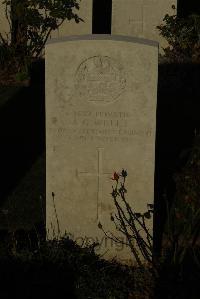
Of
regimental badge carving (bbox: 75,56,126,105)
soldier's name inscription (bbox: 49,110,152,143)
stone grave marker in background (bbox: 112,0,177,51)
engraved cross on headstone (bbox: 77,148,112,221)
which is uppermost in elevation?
stone grave marker in background (bbox: 112,0,177,51)

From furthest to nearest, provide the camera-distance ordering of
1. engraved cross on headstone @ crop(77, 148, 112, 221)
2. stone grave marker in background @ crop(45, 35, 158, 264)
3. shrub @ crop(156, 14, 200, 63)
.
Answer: shrub @ crop(156, 14, 200, 63) < engraved cross on headstone @ crop(77, 148, 112, 221) < stone grave marker in background @ crop(45, 35, 158, 264)

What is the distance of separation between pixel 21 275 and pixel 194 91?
534 cm

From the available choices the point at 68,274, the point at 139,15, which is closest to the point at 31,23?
the point at 139,15

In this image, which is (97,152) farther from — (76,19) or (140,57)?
(76,19)

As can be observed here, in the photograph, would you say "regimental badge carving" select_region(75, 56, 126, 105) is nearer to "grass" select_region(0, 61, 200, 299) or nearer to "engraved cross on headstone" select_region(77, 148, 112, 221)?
"engraved cross on headstone" select_region(77, 148, 112, 221)

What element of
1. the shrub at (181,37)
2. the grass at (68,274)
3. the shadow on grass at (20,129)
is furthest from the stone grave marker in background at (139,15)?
the grass at (68,274)

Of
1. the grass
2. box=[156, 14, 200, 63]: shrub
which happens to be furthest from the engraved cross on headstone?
box=[156, 14, 200, 63]: shrub

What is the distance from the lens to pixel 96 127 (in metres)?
5.14

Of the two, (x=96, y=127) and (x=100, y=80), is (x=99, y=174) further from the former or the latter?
(x=100, y=80)

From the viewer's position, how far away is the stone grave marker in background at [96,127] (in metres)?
5.00

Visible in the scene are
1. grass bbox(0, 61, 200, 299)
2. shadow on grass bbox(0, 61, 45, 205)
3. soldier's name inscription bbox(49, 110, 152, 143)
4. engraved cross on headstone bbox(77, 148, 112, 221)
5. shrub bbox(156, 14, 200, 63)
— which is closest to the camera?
grass bbox(0, 61, 200, 299)

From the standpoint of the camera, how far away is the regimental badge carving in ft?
16.4

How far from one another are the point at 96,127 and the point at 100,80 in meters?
0.33

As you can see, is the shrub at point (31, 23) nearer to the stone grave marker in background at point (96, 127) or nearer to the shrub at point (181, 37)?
the shrub at point (181, 37)
